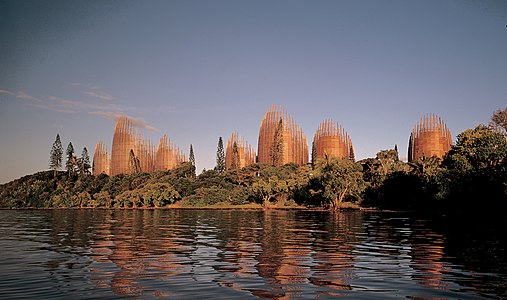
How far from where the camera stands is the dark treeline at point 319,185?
67.5m

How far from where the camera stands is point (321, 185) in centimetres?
10181

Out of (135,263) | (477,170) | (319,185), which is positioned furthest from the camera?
(319,185)

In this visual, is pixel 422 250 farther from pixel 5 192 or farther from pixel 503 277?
pixel 5 192

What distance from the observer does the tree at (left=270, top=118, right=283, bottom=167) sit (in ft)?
499

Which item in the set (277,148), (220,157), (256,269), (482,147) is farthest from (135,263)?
(220,157)

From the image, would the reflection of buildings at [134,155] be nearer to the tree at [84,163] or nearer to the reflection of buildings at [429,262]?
the tree at [84,163]

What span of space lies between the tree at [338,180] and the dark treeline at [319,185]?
0.20 metres

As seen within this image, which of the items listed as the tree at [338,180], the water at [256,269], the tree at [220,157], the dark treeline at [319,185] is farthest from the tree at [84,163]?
the water at [256,269]

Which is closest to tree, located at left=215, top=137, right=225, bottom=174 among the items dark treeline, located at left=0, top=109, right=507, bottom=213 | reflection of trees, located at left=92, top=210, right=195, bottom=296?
dark treeline, located at left=0, top=109, right=507, bottom=213

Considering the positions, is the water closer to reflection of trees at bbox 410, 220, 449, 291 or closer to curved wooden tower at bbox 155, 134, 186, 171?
reflection of trees at bbox 410, 220, 449, 291

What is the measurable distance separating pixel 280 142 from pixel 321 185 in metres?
52.8

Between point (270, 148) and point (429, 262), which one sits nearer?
point (429, 262)

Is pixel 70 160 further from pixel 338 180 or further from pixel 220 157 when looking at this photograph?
pixel 338 180

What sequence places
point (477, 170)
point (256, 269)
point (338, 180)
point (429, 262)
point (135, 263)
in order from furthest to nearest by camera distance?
point (338, 180) → point (477, 170) → point (429, 262) → point (135, 263) → point (256, 269)
